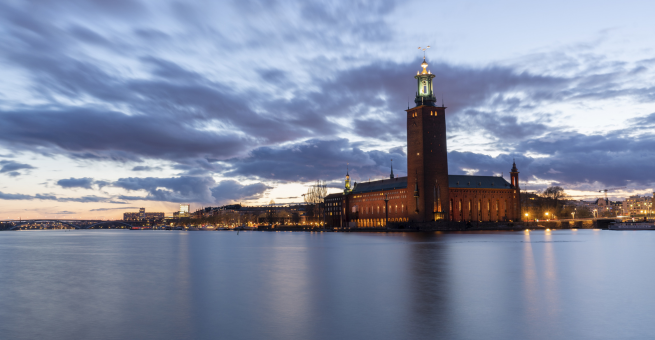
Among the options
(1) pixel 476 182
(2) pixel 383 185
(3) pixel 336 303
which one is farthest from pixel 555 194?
(3) pixel 336 303

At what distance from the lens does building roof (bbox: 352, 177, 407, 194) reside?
444ft

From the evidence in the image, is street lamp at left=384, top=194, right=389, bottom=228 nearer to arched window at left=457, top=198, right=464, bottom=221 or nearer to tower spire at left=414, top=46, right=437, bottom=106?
arched window at left=457, top=198, right=464, bottom=221

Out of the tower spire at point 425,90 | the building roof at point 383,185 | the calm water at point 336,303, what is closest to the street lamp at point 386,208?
the building roof at point 383,185

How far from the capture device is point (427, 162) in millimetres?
117062

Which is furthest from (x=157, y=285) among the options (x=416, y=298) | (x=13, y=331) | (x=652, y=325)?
(x=652, y=325)

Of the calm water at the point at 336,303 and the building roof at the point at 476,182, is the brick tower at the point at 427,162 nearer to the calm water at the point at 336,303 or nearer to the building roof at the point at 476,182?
the building roof at the point at 476,182

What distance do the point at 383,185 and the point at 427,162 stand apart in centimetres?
3175

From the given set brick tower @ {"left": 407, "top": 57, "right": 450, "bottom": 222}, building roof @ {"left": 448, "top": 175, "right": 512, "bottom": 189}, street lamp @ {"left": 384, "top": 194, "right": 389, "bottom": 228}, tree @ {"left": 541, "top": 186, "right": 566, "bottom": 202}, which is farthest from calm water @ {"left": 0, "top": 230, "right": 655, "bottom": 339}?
tree @ {"left": 541, "top": 186, "right": 566, "bottom": 202}

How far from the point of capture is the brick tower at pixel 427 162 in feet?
383

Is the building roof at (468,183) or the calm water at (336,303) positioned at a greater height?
the building roof at (468,183)

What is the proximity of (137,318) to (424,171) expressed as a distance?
107395mm

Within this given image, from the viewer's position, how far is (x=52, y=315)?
13320 mm

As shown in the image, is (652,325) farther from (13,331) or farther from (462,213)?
(462,213)

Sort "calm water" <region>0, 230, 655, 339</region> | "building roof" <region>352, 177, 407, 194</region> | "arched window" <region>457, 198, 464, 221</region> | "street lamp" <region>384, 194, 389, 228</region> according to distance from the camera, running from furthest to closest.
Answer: "building roof" <region>352, 177, 407, 194</region> < "street lamp" <region>384, 194, 389, 228</region> < "arched window" <region>457, 198, 464, 221</region> < "calm water" <region>0, 230, 655, 339</region>
